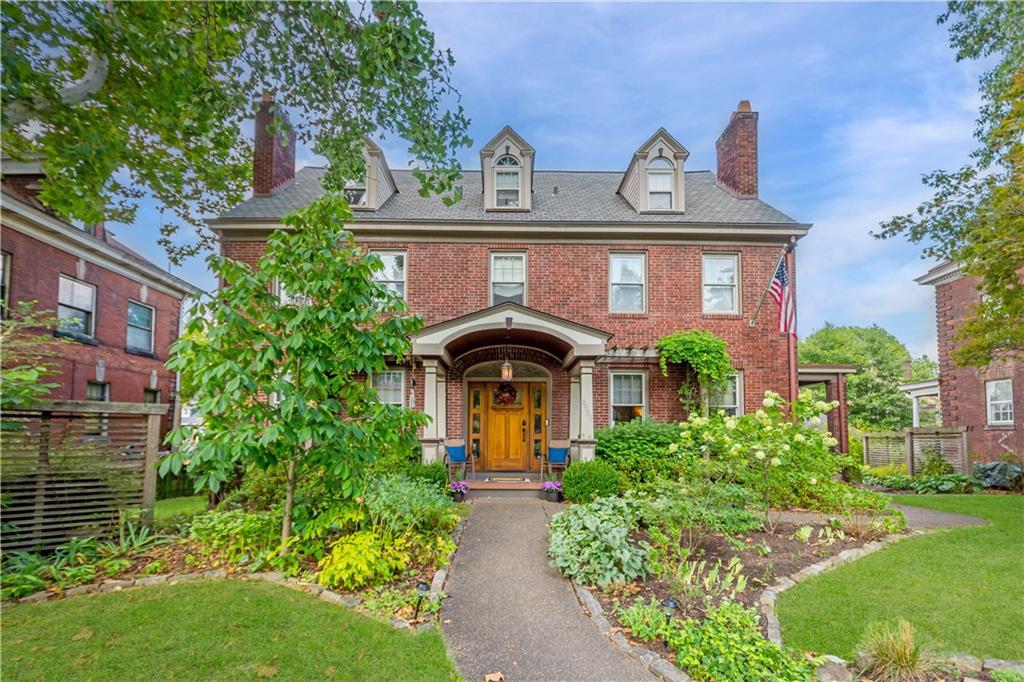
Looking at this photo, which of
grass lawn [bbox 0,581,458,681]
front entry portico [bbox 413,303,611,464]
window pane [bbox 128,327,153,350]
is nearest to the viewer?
grass lawn [bbox 0,581,458,681]

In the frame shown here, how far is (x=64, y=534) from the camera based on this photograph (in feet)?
18.5

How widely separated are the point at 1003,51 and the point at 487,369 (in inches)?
494

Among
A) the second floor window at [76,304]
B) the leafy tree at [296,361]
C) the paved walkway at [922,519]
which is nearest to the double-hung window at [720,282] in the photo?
the paved walkway at [922,519]

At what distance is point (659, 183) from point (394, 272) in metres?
6.92

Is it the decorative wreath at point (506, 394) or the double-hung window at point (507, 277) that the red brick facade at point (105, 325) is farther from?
the decorative wreath at point (506, 394)

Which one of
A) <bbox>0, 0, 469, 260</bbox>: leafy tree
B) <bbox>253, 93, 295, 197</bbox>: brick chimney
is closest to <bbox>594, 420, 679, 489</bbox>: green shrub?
<bbox>0, 0, 469, 260</bbox>: leafy tree

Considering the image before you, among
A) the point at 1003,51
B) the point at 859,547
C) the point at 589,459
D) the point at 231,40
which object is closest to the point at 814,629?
the point at 859,547

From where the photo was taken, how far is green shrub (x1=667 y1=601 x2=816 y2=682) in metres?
3.71

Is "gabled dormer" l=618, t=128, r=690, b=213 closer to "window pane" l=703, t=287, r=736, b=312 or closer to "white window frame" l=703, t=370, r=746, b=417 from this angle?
"window pane" l=703, t=287, r=736, b=312

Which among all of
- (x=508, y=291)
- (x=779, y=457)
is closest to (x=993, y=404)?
(x=779, y=457)

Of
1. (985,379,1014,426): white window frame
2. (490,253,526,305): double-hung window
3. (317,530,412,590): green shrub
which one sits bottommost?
(317,530,412,590): green shrub

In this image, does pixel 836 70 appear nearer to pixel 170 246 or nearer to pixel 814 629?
pixel 814 629

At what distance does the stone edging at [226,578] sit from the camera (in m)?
4.63

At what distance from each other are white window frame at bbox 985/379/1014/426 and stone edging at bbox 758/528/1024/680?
13.4 metres
